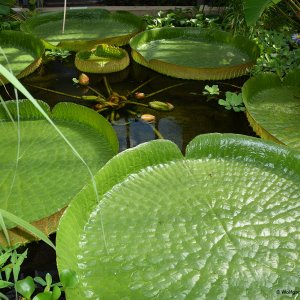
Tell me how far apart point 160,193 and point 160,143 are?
0.22m

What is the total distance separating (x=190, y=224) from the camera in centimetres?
122

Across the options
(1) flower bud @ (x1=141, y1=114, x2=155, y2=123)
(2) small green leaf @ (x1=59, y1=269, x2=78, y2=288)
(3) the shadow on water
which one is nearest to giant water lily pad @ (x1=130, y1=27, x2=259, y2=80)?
(3) the shadow on water

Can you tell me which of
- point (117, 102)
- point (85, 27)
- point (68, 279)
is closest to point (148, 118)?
point (117, 102)

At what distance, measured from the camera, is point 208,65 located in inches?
101

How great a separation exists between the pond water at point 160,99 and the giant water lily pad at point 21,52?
0.08m

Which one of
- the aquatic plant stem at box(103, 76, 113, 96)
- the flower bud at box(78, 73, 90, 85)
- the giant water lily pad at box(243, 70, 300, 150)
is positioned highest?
the giant water lily pad at box(243, 70, 300, 150)

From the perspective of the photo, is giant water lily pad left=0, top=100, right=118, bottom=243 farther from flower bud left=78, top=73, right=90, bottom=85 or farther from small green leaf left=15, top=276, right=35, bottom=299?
flower bud left=78, top=73, right=90, bottom=85

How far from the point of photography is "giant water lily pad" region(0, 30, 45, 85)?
258 cm

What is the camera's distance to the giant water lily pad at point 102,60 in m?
2.58

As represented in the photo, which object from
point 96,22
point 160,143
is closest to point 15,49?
point 96,22

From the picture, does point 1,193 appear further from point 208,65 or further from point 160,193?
point 208,65

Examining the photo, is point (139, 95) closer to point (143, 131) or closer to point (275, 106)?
point (143, 131)

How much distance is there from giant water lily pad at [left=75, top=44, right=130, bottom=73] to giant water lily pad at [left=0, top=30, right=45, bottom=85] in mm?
305

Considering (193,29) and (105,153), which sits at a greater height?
(193,29)
